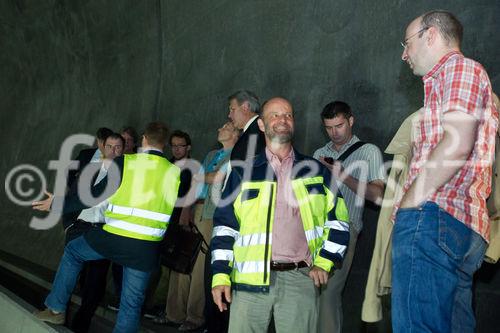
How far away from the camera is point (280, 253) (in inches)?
110

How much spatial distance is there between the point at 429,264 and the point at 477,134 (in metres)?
0.57

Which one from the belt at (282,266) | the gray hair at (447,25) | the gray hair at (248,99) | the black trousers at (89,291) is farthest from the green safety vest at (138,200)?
the gray hair at (447,25)

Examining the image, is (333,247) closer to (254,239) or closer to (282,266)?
(282,266)

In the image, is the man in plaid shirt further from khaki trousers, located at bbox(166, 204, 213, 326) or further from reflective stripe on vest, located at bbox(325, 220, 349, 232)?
khaki trousers, located at bbox(166, 204, 213, 326)

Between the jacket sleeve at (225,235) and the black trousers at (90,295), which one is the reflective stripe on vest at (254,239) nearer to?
the jacket sleeve at (225,235)

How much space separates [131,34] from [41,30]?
14.8 ft

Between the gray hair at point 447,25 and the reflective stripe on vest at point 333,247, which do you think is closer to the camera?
the gray hair at point 447,25

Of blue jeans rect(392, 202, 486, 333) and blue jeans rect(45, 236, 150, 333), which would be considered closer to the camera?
blue jeans rect(392, 202, 486, 333)

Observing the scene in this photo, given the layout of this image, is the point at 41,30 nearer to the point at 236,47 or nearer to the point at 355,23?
the point at 236,47

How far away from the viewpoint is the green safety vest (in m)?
4.02

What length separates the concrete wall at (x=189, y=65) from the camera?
184 inches

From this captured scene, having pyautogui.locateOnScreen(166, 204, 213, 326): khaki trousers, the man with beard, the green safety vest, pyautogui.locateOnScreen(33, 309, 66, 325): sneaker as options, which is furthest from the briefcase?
the man with beard

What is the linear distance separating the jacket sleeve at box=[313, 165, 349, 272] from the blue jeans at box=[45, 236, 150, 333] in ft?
5.83

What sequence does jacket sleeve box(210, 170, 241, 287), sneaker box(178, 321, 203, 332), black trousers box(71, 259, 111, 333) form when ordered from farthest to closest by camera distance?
sneaker box(178, 321, 203, 332)
black trousers box(71, 259, 111, 333)
jacket sleeve box(210, 170, 241, 287)
